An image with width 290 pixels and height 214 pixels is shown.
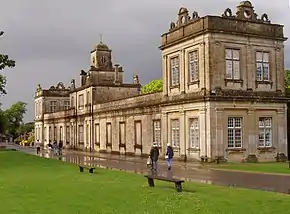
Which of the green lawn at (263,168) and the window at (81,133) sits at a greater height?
the window at (81,133)

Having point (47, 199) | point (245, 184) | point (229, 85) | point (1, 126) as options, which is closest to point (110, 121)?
point (229, 85)

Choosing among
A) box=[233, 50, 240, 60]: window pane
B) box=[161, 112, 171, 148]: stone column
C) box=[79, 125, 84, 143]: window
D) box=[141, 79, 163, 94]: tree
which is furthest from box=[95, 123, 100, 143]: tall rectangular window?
box=[141, 79, 163, 94]: tree

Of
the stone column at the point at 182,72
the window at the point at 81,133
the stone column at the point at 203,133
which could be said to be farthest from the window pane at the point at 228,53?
the window at the point at 81,133

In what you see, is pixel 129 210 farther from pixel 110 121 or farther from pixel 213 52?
pixel 110 121

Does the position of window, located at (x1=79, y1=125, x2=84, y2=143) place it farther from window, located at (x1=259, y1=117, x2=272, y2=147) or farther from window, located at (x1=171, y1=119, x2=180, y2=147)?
window, located at (x1=259, y1=117, x2=272, y2=147)

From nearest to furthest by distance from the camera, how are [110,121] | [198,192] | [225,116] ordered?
[198,192] < [225,116] < [110,121]

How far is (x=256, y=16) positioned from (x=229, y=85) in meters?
5.95

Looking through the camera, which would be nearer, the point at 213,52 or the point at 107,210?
the point at 107,210

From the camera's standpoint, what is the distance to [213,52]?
115ft

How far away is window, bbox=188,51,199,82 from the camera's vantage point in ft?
120

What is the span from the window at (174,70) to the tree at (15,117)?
122045mm

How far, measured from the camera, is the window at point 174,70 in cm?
3931

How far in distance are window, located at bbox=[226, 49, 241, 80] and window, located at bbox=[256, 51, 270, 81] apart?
73.0 inches

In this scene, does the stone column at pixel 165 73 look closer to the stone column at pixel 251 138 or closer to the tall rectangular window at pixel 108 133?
the stone column at pixel 251 138
